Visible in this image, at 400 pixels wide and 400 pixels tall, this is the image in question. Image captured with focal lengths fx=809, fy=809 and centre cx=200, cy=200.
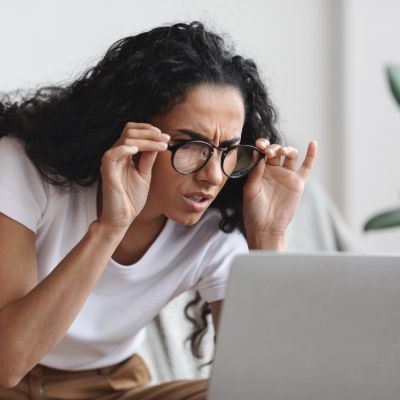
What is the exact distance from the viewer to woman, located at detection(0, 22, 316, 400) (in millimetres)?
1133

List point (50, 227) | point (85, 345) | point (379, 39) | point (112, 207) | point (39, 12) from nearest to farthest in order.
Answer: point (112, 207) → point (50, 227) → point (85, 345) → point (39, 12) → point (379, 39)

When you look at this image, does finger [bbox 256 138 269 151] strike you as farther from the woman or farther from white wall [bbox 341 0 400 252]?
white wall [bbox 341 0 400 252]

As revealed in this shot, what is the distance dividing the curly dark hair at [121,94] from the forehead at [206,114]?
0.04ft

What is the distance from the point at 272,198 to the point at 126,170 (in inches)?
11.9

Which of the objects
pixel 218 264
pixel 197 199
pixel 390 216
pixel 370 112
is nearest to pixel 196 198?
pixel 197 199

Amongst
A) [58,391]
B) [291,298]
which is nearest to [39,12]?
[58,391]

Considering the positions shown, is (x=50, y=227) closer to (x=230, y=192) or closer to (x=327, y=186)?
(x=230, y=192)

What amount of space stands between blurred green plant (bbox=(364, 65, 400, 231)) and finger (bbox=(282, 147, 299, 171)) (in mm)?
510

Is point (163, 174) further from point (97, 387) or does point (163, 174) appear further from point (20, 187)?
point (97, 387)

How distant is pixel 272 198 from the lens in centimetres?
137

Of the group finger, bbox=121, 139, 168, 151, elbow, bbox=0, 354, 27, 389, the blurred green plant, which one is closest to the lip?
finger, bbox=121, 139, 168, 151

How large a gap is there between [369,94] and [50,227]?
5.64 feet

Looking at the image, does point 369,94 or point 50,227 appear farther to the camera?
point 369,94

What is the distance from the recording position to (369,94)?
274 centimetres
